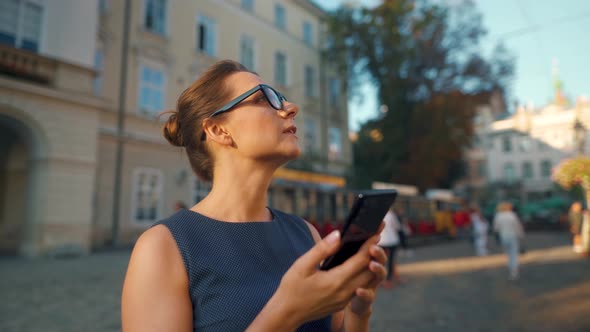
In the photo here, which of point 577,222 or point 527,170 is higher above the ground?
point 527,170

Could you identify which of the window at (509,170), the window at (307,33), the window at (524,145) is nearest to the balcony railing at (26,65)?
the window at (307,33)

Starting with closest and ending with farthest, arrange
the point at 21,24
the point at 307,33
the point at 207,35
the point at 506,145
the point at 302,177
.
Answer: the point at 21,24 < the point at 302,177 < the point at 207,35 < the point at 307,33 < the point at 506,145

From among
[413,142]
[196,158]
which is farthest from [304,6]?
[196,158]

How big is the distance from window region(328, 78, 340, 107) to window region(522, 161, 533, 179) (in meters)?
38.6

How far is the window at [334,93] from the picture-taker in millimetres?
26163

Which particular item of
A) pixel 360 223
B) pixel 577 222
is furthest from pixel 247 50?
pixel 360 223

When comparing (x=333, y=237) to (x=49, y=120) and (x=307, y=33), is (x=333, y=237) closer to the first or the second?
(x=49, y=120)

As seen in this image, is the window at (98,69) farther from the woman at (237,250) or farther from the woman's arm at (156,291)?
the woman's arm at (156,291)

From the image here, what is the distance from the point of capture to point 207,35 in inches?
723

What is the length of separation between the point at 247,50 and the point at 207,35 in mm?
2544

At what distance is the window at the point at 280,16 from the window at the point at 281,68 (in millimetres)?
1674

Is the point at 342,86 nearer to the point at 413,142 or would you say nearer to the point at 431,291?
the point at 413,142

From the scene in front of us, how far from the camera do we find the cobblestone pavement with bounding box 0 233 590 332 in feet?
16.8

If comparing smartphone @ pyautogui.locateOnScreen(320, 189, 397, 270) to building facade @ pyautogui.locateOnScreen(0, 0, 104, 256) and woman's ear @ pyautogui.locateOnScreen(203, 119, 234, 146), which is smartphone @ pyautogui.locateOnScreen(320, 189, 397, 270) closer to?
→ woman's ear @ pyautogui.locateOnScreen(203, 119, 234, 146)
